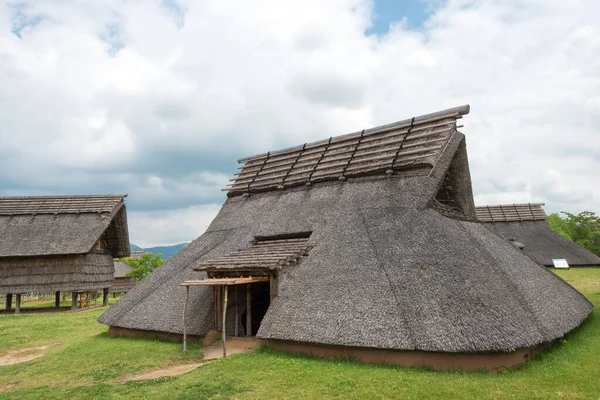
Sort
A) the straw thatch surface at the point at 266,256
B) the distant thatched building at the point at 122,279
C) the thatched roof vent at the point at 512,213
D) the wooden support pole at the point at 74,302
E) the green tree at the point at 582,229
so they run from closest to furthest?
the straw thatch surface at the point at 266,256 < the wooden support pole at the point at 74,302 < the thatched roof vent at the point at 512,213 < the distant thatched building at the point at 122,279 < the green tree at the point at 582,229

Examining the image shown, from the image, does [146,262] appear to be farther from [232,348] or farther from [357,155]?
[232,348]

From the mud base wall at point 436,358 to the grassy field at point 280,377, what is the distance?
0.82 ft

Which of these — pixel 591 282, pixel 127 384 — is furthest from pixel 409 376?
pixel 591 282

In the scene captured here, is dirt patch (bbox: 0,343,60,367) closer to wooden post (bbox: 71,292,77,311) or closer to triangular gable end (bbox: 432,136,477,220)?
wooden post (bbox: 71,292,77,311)

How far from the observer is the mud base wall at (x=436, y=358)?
970 cm

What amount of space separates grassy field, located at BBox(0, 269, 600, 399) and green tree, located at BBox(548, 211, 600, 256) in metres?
57.7

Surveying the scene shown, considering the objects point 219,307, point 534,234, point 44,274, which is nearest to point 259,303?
point 219,307

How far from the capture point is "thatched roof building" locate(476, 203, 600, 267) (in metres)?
38.6

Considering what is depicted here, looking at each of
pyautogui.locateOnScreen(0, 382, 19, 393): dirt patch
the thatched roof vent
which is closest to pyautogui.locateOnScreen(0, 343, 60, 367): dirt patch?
pyautogui.locateOnScreen(0, 382, 19, 393): dirt patch

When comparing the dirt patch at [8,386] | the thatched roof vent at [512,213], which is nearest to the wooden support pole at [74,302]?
the dirt patch at [8,386]

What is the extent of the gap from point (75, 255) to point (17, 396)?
827 inches

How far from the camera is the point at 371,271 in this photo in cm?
1222

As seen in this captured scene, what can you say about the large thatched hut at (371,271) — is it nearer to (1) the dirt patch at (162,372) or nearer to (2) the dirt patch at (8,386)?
(1) the dirt patch at (162,372)

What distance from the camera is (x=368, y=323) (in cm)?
1067
